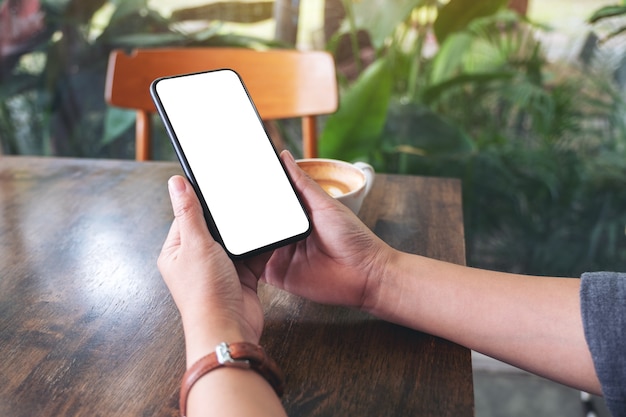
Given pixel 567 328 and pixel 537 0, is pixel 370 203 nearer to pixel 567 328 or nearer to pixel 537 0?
pixel 567 328

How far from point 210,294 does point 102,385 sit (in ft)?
0.34

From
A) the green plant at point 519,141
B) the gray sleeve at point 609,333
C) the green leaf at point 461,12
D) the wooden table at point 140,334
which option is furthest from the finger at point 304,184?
the green leaf at point 461,12

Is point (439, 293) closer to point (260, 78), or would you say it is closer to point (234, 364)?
point (234, 364)

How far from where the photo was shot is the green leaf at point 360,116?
1.18 m

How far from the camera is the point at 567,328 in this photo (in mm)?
459

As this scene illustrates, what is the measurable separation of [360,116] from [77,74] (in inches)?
41.6

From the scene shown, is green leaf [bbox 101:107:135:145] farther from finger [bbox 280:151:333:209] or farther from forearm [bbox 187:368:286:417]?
forearm [bbox 187:368:286:417]

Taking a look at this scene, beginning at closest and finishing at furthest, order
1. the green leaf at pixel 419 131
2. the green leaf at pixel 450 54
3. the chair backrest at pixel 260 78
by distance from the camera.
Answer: the chair backrest at pixel 260 78 → the green leaf at pixel 419 131 → the green leaf at pixel 450 54

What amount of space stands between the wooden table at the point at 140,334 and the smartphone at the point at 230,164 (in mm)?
71

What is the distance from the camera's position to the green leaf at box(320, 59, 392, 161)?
1.18 m

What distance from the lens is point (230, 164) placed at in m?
0.53

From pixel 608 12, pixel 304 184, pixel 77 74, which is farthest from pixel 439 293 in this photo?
pixel 77 74

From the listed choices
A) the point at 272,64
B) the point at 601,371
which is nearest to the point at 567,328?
the point at 601,371

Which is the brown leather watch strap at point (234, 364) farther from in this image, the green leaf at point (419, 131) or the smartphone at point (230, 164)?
the green leaf at point (419, 131)
